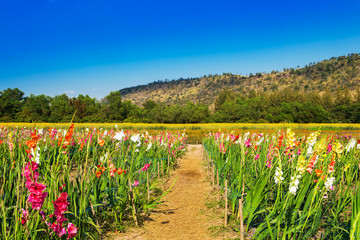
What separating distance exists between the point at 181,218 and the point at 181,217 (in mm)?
43

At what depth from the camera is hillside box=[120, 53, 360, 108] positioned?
238 feet

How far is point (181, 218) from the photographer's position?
452 centimetres

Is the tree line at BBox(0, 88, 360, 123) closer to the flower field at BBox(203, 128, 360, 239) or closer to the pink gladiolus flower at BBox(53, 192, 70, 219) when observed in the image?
the flower field at BBox(203, 128, 360, 239)

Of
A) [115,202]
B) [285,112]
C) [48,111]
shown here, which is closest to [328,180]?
[115,202]

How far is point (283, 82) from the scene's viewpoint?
87.6 metres

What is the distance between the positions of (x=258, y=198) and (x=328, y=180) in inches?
32.3

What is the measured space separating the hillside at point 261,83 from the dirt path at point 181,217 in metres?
58.4

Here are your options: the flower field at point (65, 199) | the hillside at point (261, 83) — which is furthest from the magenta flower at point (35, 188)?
the hillside at point (261, 83)

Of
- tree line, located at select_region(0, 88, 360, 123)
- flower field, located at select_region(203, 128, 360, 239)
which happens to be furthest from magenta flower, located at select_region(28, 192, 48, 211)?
tree line, located at select_region(0, 88, 360, 123)

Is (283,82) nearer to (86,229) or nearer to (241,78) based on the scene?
(241,78)

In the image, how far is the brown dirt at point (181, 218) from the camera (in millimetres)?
3822

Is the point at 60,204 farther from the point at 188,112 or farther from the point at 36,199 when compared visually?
the point at 188,112

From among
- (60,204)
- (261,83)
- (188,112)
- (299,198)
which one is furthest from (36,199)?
(261,83)

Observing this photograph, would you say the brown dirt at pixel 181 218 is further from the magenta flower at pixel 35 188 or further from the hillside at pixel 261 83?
the hillside at pixel 261 83
